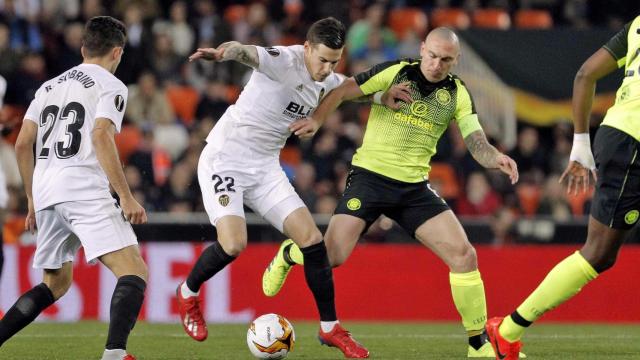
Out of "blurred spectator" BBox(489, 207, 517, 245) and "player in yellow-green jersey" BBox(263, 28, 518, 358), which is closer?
"player in yellow-green jersey" BBox(263, 28, 518, 358)

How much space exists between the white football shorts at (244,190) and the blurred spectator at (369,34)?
8.54 meters

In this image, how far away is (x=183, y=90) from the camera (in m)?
16.3

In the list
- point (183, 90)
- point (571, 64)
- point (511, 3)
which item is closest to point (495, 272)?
point (571, 64)

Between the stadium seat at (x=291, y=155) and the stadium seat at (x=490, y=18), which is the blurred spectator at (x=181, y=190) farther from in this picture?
the stadium seat at (x=490, y=18)

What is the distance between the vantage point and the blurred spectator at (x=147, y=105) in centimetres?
1546

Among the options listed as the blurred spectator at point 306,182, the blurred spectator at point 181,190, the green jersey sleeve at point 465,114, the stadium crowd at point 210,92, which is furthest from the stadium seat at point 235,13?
the green jersey sleeve at point 465,114

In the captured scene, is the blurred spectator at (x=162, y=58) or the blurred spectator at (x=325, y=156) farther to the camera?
the blurred spectator at (x=162, y=58)

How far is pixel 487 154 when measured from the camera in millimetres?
8586

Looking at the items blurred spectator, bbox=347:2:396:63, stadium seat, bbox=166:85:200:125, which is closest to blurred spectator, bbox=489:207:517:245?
blurred spectator, bbox=347:2:396:63

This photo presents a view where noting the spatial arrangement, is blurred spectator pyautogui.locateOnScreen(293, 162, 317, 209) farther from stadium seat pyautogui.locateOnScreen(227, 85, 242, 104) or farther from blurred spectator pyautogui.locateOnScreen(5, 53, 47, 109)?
blurred spectator pyautogui.locateOnScreen(5, 53, 47, 109)

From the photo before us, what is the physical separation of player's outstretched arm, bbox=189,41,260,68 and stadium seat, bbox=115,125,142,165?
6.94 m

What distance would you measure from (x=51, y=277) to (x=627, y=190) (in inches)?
146

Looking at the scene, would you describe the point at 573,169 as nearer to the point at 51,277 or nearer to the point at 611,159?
the point at 611,159

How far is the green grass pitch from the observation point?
8.52m
